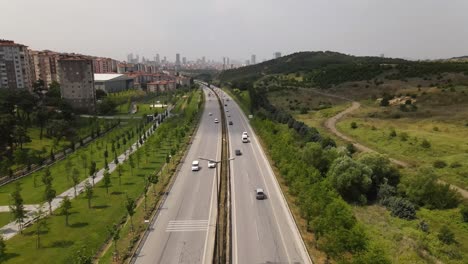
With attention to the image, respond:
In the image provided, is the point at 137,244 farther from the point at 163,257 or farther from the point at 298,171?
the point at 298,171

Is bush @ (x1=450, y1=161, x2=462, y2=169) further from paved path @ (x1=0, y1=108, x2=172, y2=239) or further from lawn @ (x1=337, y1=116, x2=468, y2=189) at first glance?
paved path @ (x1=0, y1=108, x2=172, y2=239)

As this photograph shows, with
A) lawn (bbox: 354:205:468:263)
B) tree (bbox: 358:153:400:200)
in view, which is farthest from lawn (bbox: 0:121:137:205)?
tree (bbox: 358:153:400:200)

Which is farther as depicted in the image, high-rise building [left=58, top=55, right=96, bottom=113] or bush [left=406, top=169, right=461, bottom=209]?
high-rise building [left=58, top=55, right=96, bottom=113]

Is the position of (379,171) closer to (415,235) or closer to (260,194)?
(415,235)

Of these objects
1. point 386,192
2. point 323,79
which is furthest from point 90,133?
point 323,79

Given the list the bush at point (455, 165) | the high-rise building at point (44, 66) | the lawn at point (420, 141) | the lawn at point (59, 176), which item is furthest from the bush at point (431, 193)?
the high-rise building at point (44, 66)
